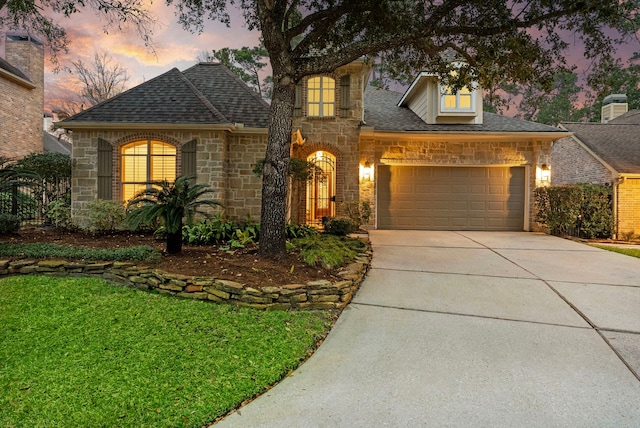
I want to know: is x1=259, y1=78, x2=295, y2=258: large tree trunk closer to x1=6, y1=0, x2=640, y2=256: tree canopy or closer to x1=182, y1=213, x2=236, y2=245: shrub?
x1=6, y1=0, x2=640, y2=256: tree canopy

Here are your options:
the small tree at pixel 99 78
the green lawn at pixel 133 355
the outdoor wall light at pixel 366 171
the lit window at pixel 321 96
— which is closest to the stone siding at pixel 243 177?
the lit window at pixel 321 96

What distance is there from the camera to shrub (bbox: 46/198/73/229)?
8852 mm

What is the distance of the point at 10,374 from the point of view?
2.81 metres

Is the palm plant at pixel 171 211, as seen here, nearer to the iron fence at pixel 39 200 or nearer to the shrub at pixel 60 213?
the shrub at pixel 60 213

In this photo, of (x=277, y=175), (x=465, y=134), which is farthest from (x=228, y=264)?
(x=465, y=134)

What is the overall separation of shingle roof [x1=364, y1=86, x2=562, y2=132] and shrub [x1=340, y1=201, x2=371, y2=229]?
8.39 feet

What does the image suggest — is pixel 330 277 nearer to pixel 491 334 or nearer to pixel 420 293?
pixel 420 293

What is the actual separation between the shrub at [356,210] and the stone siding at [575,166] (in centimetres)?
768

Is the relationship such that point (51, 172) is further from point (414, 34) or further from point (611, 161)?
point (611, 161)

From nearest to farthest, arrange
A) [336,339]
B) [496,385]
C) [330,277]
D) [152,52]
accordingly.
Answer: [496,385] → [336,339] → [330,277] → [152,52]

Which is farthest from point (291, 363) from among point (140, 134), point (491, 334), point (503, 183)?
point (503, 183)

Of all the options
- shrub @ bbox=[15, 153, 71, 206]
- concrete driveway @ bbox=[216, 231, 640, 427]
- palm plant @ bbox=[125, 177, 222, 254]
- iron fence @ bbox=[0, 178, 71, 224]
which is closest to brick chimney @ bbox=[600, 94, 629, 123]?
concrete driveway @ bbox=[216, 231, 640, 427]

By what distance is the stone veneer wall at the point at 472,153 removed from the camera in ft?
38.2

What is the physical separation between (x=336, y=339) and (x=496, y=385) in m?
1.43
